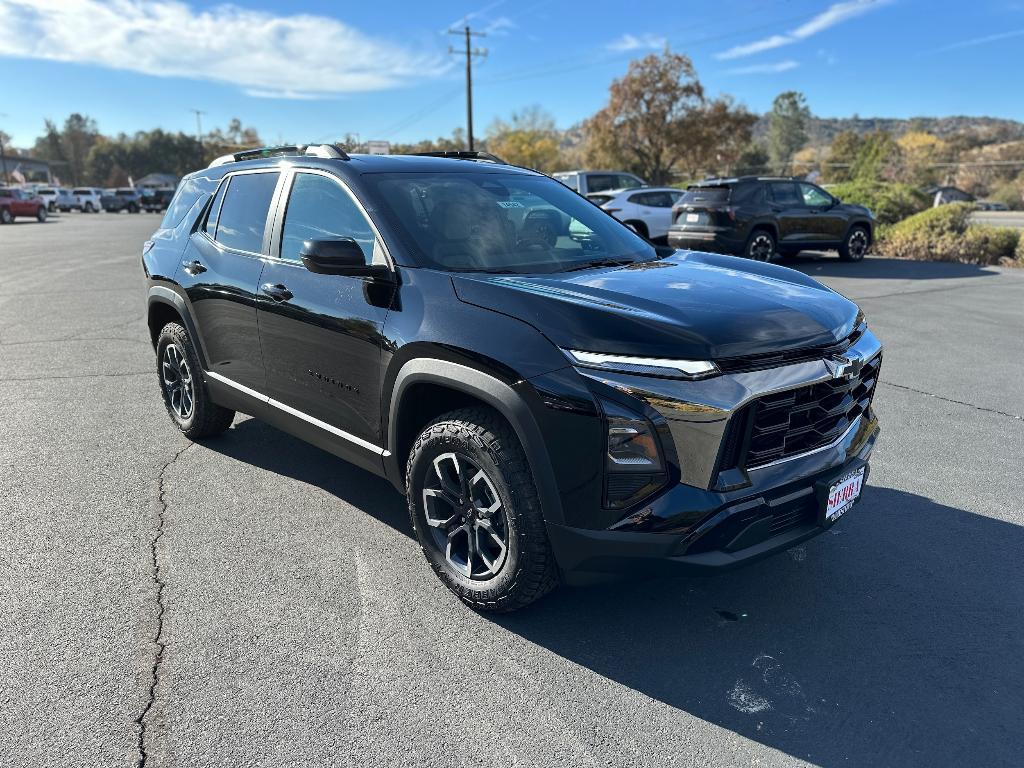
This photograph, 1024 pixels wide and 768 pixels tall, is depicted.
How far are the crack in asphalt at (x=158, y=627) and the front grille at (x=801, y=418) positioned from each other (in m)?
2.25

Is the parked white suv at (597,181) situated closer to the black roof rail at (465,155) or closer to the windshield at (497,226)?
the black roof rail at (465,155)

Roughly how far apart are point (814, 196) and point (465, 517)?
14401 mm

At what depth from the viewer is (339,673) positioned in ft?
8.96

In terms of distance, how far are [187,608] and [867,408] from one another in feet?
10.2

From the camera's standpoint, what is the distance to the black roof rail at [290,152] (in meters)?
3.86

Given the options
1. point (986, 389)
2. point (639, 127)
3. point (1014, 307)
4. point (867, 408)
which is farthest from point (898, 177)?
point (867, 408)

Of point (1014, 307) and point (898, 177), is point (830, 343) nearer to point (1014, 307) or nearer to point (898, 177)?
point (1014, 307)

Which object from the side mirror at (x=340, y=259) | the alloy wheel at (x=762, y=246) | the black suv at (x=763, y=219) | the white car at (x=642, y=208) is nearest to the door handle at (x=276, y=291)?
the side mirror at (x=340, y=259)

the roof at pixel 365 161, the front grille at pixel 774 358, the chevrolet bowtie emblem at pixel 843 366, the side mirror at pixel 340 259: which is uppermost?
the roof at pixel 365 161

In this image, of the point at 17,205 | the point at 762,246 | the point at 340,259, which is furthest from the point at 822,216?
the point at 17,205

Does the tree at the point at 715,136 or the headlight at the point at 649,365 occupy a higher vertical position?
the tree at the point at 715,136

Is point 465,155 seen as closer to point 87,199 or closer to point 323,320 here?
point 323,320

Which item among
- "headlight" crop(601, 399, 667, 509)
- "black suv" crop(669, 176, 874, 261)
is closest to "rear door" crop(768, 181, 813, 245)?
"black suv" crop(669, 176, 874, 261)

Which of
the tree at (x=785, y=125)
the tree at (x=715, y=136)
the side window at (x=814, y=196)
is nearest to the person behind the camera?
the side window at (x=814, y=196)
